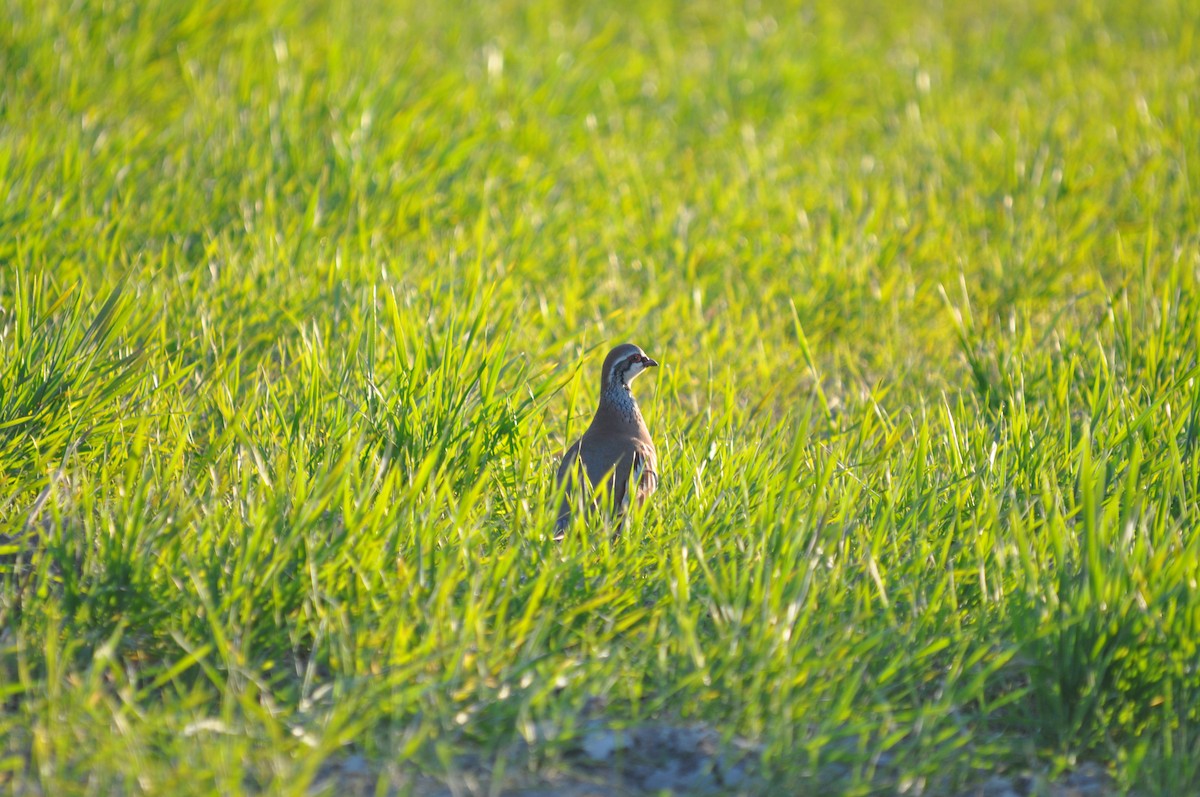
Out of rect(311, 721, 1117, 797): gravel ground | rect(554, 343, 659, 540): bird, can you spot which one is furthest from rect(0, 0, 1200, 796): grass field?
rect(554, 343, 659, 540): bird

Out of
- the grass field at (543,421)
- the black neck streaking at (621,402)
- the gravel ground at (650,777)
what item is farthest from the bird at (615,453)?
the gravel ground at (650,777)

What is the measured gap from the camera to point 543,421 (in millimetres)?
4121

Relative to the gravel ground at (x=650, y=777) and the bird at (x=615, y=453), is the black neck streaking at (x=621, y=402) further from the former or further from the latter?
the gravel ground at (x=650, y=777)

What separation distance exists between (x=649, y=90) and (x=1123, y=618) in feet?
19.1

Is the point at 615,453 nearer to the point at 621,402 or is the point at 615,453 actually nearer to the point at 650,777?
the point at 621,402

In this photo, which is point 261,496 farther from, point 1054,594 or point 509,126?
→ point 509,126

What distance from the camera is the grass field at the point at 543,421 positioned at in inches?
110

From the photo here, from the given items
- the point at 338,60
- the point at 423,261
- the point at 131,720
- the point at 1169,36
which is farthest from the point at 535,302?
the point at 1169,36

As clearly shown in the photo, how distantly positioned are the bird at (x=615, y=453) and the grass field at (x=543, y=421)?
123mm

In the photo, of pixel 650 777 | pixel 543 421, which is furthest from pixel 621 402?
pixel 650 777

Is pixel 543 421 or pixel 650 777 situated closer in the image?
pixel 650 777

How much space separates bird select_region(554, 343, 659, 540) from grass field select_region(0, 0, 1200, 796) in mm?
123

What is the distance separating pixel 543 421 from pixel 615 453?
1.18 ft

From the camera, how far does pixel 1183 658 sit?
289 centimetres
